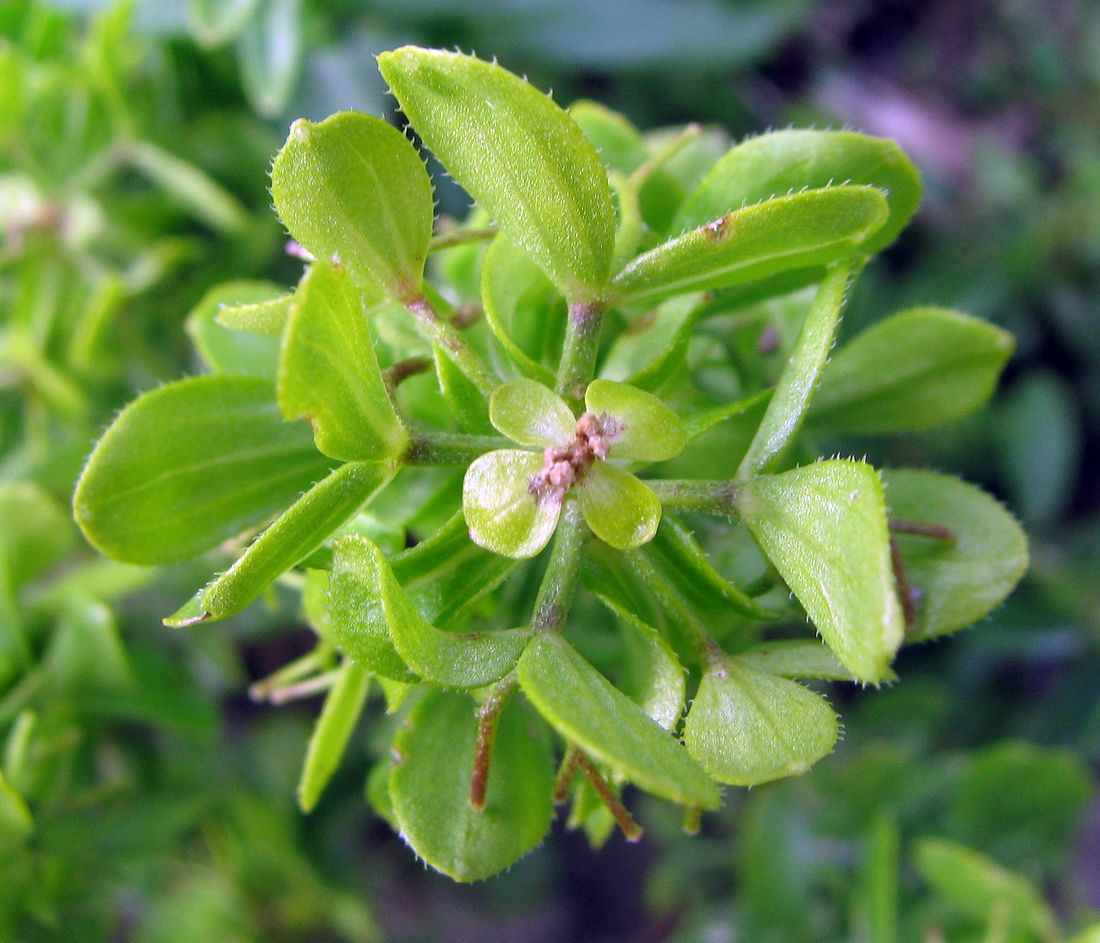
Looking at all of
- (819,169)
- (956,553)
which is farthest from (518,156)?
(956,553)

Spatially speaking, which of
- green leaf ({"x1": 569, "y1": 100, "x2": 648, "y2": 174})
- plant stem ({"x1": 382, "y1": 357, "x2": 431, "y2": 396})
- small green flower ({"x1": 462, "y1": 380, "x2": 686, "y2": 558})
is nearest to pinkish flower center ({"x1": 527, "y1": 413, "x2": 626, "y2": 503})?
small green flower ({"x1": 462, "y1": 380, "x2": 686, "y2": 558})

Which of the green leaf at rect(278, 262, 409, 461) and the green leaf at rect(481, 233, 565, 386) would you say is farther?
the green leaf at rect(481, 233, 565, 386)

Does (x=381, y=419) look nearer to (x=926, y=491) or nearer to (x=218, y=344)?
(x=218, y=344)

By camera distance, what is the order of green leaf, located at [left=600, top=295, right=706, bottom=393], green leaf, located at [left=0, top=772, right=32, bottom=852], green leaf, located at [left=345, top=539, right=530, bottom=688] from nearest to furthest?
green leaf, located at [left=345, top=539, right=530, bottom=688]
green leaf, located at [left=600, top=295, right=706, bottom=393]
green leaf, located at [left=0, top=772, right=32, bottom=852]

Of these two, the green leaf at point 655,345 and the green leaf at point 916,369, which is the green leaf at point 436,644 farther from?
the green leaf at point 916,369

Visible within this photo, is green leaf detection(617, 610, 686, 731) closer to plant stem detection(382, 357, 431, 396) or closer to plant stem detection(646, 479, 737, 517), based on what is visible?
plant stem detection(646, 479, 737, 517)

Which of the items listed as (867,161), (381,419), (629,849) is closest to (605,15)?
(867,161)

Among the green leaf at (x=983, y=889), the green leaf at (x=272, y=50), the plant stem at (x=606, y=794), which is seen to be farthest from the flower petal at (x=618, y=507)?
the green leaf at (x=272, y=50)
